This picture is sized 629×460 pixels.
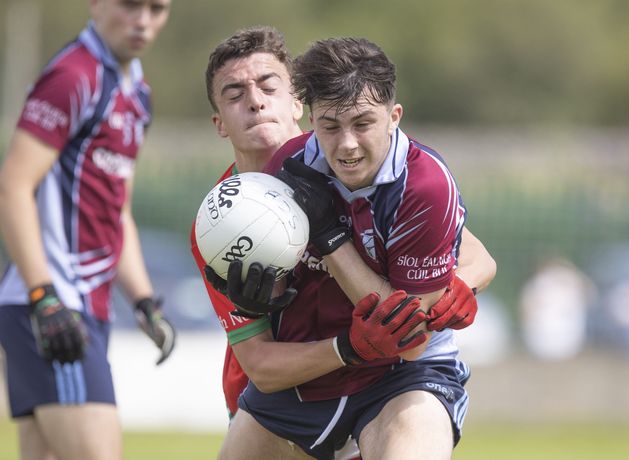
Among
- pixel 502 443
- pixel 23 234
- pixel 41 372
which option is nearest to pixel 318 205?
pixel 23 234

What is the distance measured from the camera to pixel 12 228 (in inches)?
230

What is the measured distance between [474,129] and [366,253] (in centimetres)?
4774

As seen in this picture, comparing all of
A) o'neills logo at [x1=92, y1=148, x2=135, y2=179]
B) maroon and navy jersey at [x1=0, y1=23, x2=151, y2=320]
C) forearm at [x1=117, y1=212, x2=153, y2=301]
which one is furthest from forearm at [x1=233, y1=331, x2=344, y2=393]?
forearm at [x1=117, y1=212, x2=153, y2=301]

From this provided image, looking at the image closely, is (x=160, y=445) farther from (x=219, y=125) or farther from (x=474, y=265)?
(x=474, y=265)

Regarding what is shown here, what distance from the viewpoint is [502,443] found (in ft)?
43.2

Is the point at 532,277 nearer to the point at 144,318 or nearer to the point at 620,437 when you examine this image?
the point at 620,437

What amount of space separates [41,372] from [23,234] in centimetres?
67

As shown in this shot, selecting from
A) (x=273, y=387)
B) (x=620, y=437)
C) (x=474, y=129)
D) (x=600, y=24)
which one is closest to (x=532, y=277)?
(x=620, y=437)

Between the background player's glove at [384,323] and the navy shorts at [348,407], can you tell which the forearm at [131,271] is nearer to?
the navy shorts at [348,407]

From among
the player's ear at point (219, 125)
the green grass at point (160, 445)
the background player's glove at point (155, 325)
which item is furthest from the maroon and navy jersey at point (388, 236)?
the green grass at point (160, 445)

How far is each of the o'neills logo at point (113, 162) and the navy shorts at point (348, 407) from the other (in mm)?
1558

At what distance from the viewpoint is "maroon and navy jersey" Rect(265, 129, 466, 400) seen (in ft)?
15.2

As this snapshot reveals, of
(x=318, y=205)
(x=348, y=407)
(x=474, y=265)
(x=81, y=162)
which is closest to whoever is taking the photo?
(x=318, y=205)

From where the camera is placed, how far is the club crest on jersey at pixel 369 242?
476cm
